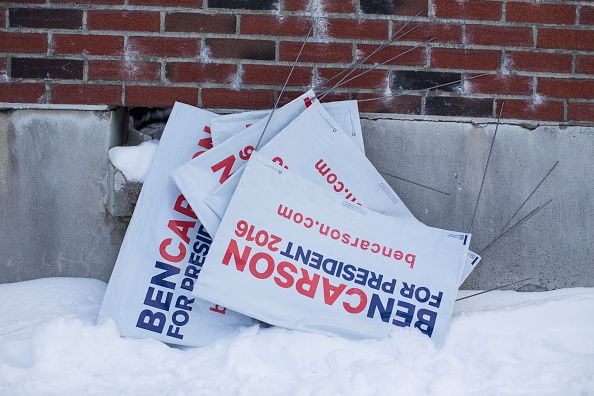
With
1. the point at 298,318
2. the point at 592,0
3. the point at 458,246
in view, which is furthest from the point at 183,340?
the point at 592,0

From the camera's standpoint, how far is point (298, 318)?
2566mm

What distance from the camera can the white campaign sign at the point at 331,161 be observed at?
2.66 meters

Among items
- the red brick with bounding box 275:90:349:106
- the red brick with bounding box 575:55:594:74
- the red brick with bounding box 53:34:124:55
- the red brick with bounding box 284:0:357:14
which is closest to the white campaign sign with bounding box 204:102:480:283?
the red brick with bounding box 275:90:349:106

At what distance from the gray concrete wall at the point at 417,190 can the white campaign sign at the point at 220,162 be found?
318 mm

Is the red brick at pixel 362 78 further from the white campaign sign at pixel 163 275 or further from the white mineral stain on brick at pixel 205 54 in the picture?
the white campaign sign at pixel 163 275

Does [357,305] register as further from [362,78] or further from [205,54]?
[205,54]

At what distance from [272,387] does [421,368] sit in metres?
0.48

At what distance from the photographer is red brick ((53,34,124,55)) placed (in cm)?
282

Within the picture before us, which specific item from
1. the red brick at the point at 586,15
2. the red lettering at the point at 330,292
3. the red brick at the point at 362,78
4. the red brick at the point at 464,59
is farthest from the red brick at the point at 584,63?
the red lettering at the point at 330,292

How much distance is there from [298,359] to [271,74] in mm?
1043

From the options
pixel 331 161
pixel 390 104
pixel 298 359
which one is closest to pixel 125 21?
pixel 331 161

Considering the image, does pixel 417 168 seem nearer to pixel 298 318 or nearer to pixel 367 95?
pixel 367 95

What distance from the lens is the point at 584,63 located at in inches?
113

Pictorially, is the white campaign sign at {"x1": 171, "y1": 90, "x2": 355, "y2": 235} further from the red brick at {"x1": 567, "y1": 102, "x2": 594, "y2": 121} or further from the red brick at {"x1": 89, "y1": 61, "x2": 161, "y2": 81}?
the red brick at {"x1": 567, "y1": 102, "x2": 594, "y2": 121}
